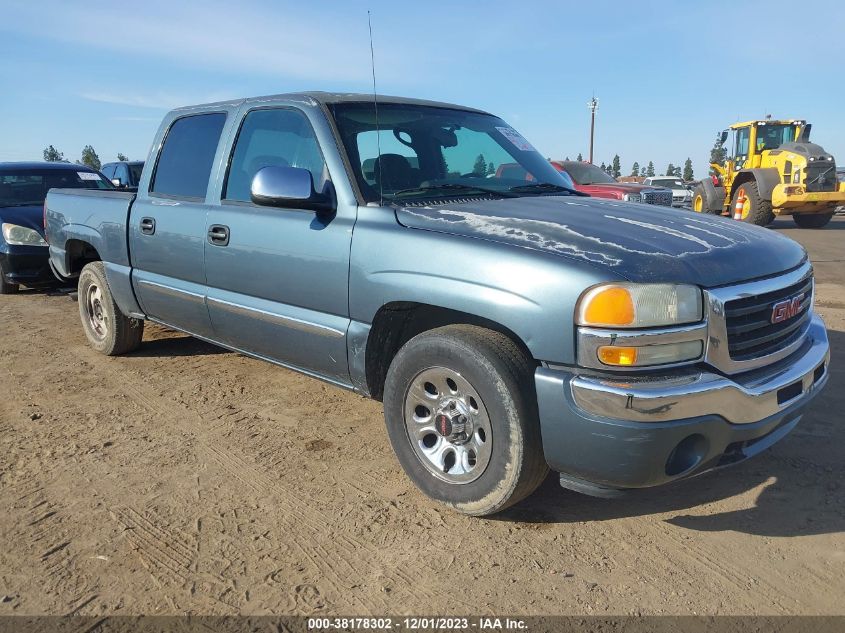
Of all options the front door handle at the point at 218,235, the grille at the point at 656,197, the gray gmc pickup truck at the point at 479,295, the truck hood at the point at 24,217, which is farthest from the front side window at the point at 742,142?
the front door handle at the point at 218,235

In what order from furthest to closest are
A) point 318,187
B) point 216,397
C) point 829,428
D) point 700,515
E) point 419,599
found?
point 216,397, point 829,428, point 318,187, point 700,515, point 419,599

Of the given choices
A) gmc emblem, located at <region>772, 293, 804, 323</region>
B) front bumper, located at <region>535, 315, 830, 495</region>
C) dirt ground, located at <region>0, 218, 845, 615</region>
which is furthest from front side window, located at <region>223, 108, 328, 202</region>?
gmc emblem, located at <region>772, 293, 804, 323</region>

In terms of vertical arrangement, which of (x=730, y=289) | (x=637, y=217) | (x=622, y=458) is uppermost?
(x=637, y=217)

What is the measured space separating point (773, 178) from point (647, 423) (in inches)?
615

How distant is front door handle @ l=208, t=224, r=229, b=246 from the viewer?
366 centimetres

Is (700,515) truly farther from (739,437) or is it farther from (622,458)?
(622,458)

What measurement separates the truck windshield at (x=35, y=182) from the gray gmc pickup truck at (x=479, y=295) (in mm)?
5039

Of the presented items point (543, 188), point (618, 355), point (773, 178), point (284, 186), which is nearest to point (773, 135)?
point (773, 178)

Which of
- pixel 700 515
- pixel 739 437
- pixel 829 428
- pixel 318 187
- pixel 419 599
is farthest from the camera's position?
pixel 829 428

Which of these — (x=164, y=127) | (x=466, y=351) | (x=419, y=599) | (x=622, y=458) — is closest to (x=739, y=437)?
(x=622, y=458)

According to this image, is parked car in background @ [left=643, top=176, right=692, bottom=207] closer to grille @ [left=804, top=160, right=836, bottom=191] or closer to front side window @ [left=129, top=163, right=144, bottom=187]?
grille @ [left=804, top=160, right=836, bottom=191]

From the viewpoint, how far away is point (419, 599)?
2.27 meters

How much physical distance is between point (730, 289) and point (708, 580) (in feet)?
3.48

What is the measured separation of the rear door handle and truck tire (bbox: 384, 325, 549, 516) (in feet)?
7.35
